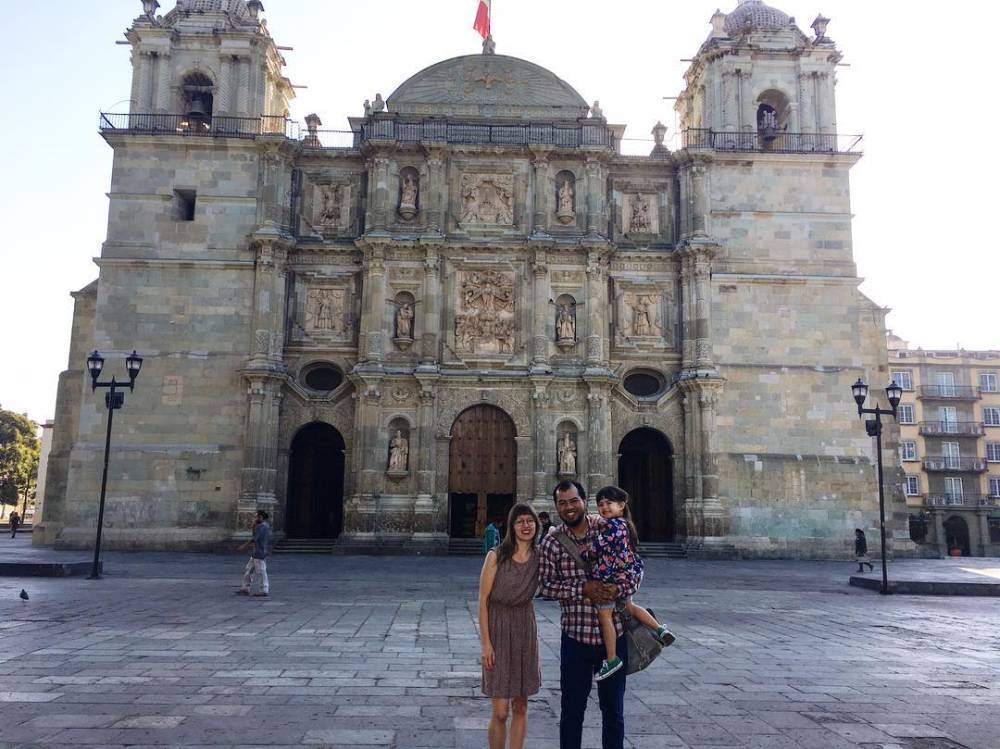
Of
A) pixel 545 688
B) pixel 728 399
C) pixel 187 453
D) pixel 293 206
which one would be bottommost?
pixel 545 688

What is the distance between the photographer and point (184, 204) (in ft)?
107

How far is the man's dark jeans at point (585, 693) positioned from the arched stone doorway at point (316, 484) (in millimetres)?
26504

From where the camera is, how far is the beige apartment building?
181ft

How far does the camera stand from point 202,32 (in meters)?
33.2

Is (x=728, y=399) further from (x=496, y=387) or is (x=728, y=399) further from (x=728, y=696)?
(x=728, y=696)

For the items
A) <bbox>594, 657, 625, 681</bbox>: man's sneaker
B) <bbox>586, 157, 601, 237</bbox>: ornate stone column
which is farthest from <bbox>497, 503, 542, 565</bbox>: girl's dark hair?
<bbox>586, 157, 601, 237</bbox>: ornate stone column

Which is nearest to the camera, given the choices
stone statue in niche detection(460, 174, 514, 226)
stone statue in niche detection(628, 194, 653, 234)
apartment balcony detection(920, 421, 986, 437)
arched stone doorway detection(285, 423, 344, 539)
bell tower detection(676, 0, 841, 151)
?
arched stone doorway detection(285, 423, 344, 539)

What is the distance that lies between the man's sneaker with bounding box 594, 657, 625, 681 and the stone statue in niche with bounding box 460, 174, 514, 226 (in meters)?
28.2

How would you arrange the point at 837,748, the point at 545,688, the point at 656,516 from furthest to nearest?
the point at 656,516
the point at 545,688
the point at 837,748

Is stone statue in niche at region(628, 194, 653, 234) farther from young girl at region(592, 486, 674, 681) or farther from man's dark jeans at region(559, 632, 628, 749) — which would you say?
man's dark jeans at region(559, 632, 628, 749)

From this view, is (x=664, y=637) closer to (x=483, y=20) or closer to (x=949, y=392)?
(x=483, y=20)

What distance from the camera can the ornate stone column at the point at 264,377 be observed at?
29.5m

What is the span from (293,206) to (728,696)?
28254 millimetres

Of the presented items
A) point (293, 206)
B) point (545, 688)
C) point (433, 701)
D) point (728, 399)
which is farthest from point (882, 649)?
point (293, 206)
